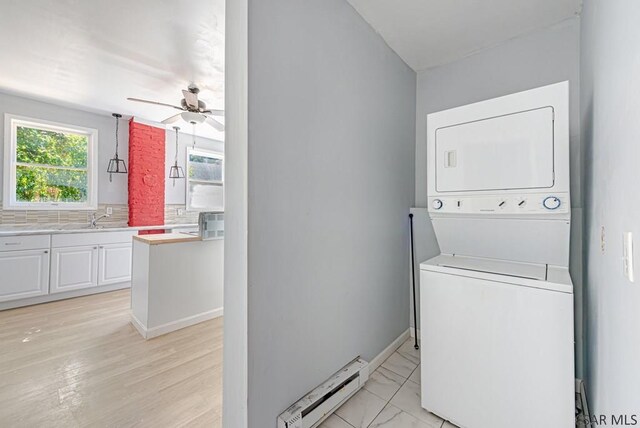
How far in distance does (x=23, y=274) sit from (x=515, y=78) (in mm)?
5390

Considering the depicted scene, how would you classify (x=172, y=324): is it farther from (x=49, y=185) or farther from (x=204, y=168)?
(x=204, y=168)

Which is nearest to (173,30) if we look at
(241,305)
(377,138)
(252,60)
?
(252,60)

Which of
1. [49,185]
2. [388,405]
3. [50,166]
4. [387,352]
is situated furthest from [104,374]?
[50,166]

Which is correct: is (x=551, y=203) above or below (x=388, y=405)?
above

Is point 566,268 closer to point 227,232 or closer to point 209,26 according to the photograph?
point 227,232

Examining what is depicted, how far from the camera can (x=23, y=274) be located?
3.18 meters

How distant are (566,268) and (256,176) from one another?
1680mm

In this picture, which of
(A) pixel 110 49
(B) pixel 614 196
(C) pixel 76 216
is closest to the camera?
(B) pixel 614 196

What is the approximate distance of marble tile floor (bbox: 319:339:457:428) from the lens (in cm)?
152

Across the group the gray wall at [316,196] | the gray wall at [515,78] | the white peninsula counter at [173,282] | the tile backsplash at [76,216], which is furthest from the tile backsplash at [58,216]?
the gray wall at [515,78]

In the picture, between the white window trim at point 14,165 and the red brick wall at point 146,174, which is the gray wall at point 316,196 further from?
the white window trim at point 14,165

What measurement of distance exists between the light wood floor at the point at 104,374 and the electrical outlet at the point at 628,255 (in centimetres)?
191

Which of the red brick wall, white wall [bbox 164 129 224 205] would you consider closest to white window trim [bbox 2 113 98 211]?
the red brick wall

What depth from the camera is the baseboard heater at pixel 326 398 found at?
134 cm
